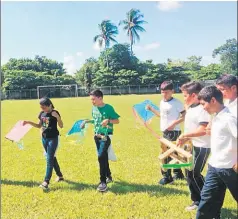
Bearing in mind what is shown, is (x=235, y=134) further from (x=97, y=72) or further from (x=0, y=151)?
(x=97, y=72)

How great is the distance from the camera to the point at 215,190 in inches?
126

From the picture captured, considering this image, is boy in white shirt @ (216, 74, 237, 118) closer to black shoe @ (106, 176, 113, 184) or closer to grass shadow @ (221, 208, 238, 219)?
grass shadow @ (221, 208, 238, 219)

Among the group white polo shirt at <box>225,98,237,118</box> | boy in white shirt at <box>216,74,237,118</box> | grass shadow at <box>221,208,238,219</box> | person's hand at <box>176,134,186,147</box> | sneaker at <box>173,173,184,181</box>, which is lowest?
grass shadow at <box>221,208,238,219</box>

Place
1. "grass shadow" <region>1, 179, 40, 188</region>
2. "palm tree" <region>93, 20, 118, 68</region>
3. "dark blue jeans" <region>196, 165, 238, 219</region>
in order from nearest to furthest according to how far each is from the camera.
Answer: "dark blue jeans" <region>196, 165, 238, 219</region> → "grass shadow" <region>1, 179, 40, 188</region> → "palm tree" <region>93, 20, 118, 68</region>

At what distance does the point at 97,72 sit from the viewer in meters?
49.9

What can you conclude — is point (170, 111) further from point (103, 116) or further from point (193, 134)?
point (193, 134)

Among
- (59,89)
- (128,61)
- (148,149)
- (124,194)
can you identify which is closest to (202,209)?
(124,194)

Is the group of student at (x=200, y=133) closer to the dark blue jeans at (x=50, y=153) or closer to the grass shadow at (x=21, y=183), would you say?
the dark blue jeans at (x=50, y=153)

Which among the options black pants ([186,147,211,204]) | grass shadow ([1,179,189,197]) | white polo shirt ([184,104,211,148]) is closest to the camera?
white polo shirt ([184,104,211,148])

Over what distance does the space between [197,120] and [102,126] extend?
1695mm

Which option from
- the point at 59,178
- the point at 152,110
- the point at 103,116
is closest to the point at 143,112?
the point at 152,110

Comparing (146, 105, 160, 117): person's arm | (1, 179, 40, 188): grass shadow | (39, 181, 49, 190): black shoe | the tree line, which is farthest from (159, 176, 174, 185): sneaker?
the tree line

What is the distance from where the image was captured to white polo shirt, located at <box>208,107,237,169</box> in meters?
2.79

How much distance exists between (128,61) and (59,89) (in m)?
12.7
